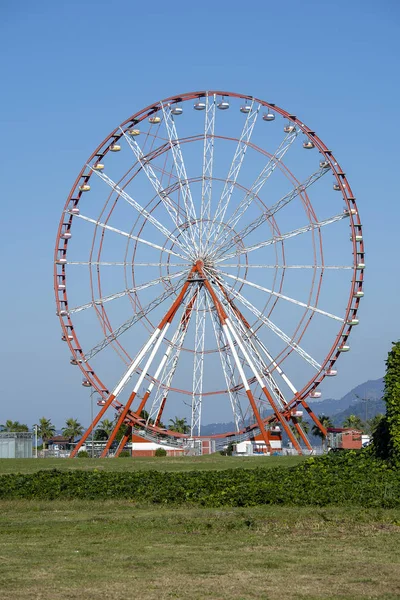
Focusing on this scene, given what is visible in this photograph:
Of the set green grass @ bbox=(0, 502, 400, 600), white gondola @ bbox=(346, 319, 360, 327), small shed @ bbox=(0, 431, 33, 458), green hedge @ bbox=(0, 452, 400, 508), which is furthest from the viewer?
small shed @ bbox=(0, 431, 33, 458)

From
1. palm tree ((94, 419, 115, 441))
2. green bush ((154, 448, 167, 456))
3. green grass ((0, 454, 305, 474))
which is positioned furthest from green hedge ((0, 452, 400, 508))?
palm tree ((94, 419, 115, 441))

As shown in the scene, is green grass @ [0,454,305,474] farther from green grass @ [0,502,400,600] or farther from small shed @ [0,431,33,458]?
green grass @ [0,502,400,600]

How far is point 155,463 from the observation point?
Answer: 57438mm

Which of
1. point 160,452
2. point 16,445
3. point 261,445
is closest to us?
point 261,445

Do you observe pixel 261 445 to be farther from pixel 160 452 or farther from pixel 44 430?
pixel 44 430

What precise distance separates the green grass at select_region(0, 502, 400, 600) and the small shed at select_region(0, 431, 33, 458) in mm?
48627

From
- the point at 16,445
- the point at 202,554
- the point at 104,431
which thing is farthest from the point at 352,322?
the point at 104,431

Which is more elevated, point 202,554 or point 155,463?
point 155,463

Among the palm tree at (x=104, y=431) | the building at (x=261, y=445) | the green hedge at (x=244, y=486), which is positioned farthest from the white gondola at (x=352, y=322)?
the palm tree at (x=104, y=431)

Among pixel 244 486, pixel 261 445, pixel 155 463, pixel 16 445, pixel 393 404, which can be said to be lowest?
pixel 244 486

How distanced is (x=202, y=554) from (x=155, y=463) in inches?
1432

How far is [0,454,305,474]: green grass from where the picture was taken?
2026 inches

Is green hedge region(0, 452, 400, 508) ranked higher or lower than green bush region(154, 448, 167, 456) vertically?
lower

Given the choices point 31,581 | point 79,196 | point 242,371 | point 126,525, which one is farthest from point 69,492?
point 79,196
